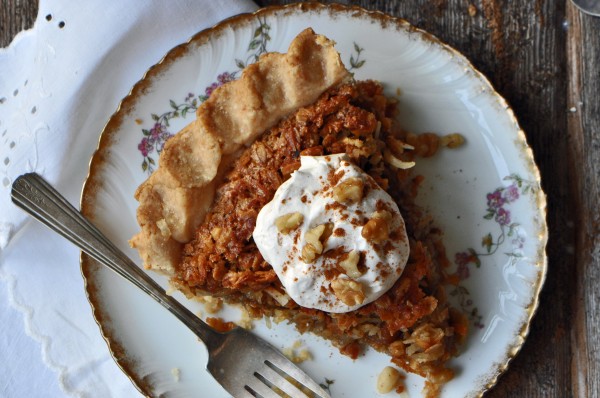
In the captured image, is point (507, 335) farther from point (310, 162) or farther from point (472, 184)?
point (310, 162)

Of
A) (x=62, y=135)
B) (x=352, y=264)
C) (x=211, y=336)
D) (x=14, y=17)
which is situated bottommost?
(x=211, y=336)

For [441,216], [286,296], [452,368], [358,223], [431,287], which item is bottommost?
[452,368]

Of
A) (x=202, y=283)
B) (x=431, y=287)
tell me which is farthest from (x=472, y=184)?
(x=202, y=283)

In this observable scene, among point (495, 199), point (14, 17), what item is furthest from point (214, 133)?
point (14, 17)

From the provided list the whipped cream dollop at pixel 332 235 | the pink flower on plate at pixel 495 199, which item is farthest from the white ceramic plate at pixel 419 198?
the whipped cream dollop at pixel 332 235

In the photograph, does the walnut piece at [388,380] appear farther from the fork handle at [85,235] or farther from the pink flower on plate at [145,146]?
the pink flower on plate at [145,146]

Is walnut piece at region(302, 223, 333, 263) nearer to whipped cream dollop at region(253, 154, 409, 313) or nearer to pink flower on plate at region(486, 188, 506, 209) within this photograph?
whipped cream dollop at region(253, 154, 409, 313)

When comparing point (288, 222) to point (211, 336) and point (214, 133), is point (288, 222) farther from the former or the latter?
point (211, 336)
